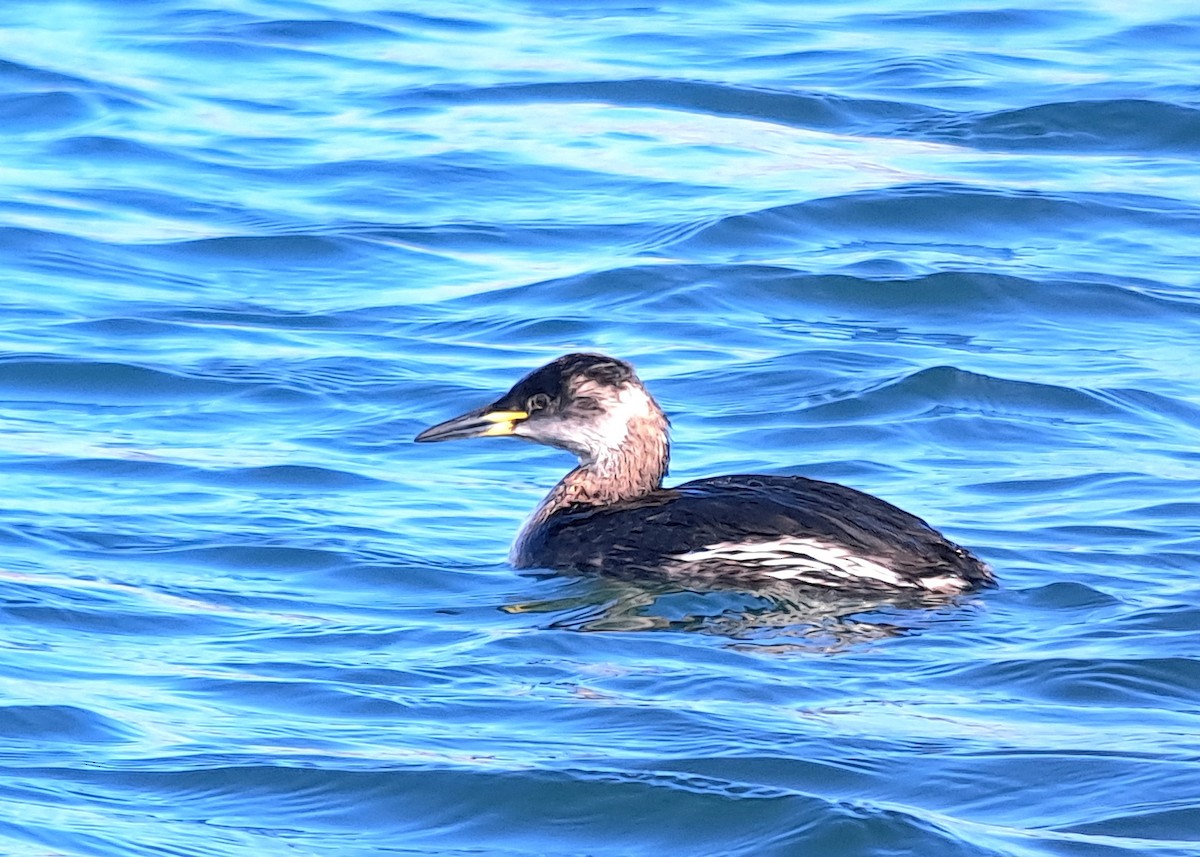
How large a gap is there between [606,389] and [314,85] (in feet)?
27.8

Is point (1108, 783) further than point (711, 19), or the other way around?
point (711, 19)

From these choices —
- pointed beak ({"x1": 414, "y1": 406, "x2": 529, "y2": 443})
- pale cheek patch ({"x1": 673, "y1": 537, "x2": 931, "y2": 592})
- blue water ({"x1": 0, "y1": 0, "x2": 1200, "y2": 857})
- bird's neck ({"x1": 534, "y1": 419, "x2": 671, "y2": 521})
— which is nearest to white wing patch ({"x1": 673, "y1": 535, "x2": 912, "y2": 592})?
pale cheek patch ({"x1": 673, "y1": 537, "x2": 931, "y2": 592})

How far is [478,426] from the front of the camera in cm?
941

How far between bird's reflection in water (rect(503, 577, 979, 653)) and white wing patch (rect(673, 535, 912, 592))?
0.04 m

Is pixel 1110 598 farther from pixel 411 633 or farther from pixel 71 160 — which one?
pixel 71 160

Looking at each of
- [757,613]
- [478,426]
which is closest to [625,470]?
[478,426]

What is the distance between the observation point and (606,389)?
30.8ft

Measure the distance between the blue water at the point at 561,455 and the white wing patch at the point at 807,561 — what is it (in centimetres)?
11

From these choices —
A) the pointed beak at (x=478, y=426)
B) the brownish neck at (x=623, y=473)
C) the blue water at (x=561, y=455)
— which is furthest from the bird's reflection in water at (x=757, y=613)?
the pointed beak at (x=478, y=426)

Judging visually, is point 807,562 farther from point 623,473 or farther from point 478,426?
point 478,426

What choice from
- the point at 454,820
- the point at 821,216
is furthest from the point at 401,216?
the point at 454,820

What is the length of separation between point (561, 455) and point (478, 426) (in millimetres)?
1444

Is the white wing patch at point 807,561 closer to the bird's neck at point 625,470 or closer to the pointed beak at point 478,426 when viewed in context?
the bird's neck at point 625,470

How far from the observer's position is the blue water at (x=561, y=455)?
6.45 metres
